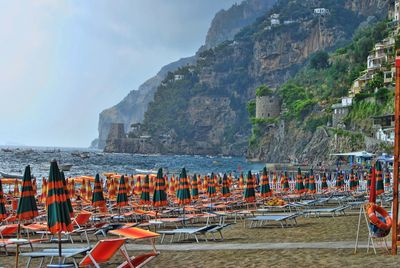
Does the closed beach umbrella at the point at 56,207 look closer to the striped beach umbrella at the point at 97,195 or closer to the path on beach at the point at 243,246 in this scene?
the path on beach at the point at 243,246

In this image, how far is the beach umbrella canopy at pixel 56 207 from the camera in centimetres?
984

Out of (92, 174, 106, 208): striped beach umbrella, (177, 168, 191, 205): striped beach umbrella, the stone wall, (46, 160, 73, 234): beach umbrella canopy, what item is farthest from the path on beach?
the stone wall

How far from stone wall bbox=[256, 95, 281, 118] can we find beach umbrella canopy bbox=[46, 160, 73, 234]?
13787 cm

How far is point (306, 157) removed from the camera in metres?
103

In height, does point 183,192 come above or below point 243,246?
above

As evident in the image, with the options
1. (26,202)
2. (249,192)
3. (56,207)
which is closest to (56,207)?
(56,207)

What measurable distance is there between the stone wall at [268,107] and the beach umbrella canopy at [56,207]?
452 feet

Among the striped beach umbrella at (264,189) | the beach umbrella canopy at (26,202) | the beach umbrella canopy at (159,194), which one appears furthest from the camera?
the striped beach umbrella at (264,189)

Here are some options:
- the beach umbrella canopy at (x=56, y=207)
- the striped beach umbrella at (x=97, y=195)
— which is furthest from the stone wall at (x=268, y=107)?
the beach umbrella canopy at (x=56, y=207)

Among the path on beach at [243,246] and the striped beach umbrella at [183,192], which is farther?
the striped beach umbrella at [183,192]

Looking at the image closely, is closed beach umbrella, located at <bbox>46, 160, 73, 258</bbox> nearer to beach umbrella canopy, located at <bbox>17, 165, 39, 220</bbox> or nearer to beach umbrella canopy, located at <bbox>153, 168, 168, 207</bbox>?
beach umbrella canopy, located at <bbox>17, 165, 39, 220</bbox>

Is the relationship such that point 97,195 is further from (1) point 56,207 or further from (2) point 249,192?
(1) point 56,207

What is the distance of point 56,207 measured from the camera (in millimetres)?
9859

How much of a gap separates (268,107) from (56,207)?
13918 centimetres
